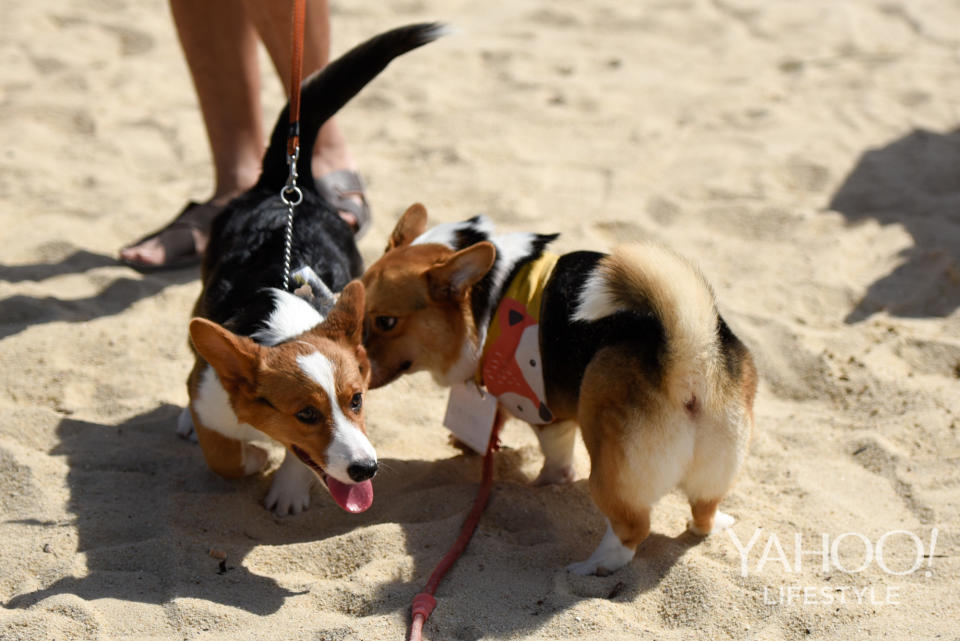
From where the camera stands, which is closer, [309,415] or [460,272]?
[309,415]

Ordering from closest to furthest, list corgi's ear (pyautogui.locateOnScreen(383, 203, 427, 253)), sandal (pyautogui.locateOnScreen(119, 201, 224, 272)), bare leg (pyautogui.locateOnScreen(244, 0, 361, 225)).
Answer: corgi's ear (pyautogui.locateOnScreen(383, 203, 427, 253)), bare leg (pyautogui.locateOnScreen(244, 0, 361, 225)), sandal (pyautogui.locateOnScreen(119, 201, 224, 272))

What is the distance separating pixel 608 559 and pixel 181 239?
2.61 m

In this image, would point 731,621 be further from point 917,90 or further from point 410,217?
point 917,90

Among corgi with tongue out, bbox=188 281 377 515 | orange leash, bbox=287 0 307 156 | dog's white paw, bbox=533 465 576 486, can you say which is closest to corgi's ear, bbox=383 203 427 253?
orange leash, bbox=287 0 307 156

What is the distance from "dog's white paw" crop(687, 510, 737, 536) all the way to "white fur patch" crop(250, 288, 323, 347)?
134 centimetres

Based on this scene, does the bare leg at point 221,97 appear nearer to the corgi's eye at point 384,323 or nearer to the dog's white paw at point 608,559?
the corgi's eye at point 384,323

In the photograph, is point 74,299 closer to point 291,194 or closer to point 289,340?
point 291,194

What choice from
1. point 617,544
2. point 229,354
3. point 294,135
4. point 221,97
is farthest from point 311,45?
point 617,544

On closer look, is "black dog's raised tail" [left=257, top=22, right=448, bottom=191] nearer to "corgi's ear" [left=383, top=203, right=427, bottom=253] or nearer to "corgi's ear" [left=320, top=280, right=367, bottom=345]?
"corgi's ear" [left=383, top=203, right=427, bottom=253]

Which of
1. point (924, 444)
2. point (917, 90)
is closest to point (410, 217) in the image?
point (924, 444)

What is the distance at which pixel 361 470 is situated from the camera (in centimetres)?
275

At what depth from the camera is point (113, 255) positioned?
466cm

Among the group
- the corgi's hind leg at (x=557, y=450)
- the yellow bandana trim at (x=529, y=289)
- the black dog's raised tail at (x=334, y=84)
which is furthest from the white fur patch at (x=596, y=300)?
the black dog's raised tail at (x=334, y=84)

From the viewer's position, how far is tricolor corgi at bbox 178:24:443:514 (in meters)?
2.79
